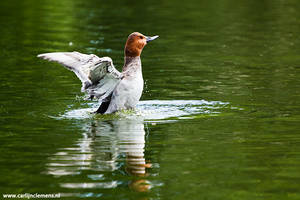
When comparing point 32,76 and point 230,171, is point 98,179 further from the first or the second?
point 32,76

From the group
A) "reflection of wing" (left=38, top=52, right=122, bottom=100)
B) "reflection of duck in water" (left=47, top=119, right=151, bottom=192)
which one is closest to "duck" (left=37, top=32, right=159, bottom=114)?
"reflection of wing" (left=38, top=52, right=122, bottom=100)

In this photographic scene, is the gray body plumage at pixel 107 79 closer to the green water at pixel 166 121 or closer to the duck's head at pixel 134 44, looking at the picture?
the duck's head at pixel 134 44

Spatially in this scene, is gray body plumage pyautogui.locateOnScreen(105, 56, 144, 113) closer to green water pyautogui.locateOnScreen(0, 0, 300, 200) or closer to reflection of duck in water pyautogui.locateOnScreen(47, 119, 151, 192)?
green water pyautogui.locateOnScreen(0, 0, 300, 200)

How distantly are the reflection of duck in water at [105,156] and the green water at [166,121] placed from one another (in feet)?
0.05

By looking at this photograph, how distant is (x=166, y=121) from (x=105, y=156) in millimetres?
2175

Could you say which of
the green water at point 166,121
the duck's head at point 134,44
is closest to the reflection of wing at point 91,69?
the green water at point 166,121

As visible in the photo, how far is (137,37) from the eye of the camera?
36.5 ft

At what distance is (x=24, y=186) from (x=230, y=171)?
217cm

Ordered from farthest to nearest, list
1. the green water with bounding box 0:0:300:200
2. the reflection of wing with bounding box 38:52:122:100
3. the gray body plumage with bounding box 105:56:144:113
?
1. the gray body plumage with bounding box 105:56:144:113
2. the reflection of wing with bounding box 38:52:122:100
3. the green water with bounding box 0:0:300:200

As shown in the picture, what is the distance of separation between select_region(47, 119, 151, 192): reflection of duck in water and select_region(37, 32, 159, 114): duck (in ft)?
2.07

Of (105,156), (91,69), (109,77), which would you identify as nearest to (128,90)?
(109,77)

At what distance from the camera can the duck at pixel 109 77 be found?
10.2 meters

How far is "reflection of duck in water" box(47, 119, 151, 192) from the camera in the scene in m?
7.30

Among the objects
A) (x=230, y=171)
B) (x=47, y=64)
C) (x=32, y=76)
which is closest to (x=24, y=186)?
(x=230, y=171)
